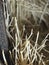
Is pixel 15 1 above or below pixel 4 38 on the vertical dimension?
above

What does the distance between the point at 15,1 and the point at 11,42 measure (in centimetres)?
32

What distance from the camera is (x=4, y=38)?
1.62 meters

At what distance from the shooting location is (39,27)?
189 cm

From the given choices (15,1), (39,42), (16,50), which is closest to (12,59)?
(16,50)

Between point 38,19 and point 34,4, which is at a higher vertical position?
point 34,4

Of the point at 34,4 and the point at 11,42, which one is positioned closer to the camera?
the point at 11,42

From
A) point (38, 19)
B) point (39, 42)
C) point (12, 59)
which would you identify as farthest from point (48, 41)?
point (12, 59)

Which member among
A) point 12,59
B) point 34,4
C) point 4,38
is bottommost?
point 12,59

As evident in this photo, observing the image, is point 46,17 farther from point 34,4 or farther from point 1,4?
point 1,4

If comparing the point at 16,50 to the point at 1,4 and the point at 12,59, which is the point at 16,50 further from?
the point at 1,4

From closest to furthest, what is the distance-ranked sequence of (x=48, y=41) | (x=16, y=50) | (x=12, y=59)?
(x=16, y=50) → (x=12, y=59) → (x=48, y=41)

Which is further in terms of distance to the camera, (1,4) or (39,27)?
(39,27)

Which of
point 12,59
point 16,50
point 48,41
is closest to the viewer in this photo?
point 16,50

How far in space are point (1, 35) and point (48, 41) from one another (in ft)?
1.27
